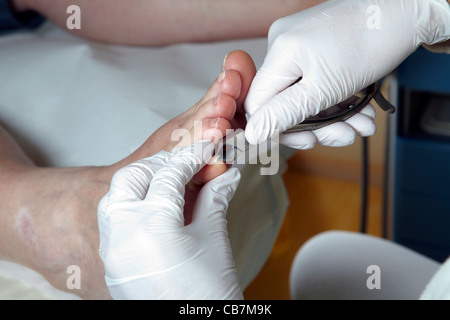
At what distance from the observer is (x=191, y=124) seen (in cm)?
67

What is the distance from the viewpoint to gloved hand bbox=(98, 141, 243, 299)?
488mm

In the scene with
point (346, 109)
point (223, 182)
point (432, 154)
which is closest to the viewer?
point (223, 182)

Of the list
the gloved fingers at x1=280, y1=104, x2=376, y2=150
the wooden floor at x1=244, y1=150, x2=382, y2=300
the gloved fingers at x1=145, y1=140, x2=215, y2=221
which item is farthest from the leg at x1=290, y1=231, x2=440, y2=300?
the wooden floor at x1=244, y1=150, x2=382, y2=300

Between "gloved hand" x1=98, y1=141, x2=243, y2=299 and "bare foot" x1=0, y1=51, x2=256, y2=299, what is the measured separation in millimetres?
72

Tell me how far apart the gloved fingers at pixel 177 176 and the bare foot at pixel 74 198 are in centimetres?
2

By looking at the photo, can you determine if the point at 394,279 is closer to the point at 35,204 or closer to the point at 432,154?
the point at 432,154

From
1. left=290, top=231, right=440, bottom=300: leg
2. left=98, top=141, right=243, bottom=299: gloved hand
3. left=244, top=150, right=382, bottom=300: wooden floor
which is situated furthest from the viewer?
left=244, top=150, right=382, bottom=300: wooden floor

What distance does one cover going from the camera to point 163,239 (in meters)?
0.49

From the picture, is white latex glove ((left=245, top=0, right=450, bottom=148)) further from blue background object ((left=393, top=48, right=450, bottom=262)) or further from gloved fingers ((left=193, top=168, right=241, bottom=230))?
blue background object ((left=393, top=48, right=450, bottom=262))

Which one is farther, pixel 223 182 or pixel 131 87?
pixel 131 87

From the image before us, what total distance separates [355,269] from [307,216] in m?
0.91

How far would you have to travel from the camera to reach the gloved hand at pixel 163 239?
49cm

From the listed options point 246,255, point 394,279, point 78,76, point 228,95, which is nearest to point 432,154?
point 394,279

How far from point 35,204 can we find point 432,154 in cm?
89
